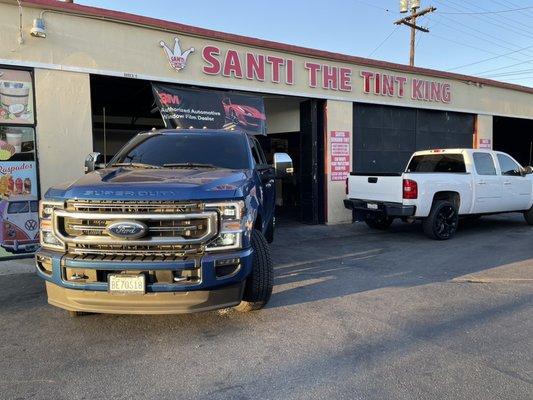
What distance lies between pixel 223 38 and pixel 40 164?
15.5ft

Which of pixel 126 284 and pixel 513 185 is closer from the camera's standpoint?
pixel 126 284

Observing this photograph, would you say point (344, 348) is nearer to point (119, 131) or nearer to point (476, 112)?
point (476, 112)

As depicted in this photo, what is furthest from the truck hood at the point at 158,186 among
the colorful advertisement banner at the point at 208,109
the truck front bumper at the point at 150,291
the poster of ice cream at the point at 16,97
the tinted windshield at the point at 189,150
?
the colorful advertisement banner at the point at 208,109

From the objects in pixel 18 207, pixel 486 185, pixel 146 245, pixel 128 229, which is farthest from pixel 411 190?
pixel 18 207

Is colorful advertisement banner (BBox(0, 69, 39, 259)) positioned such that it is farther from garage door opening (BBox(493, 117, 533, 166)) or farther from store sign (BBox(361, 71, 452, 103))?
garage door opening (BBox(493, 117, 533, 166))

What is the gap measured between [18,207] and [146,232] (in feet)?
17.5

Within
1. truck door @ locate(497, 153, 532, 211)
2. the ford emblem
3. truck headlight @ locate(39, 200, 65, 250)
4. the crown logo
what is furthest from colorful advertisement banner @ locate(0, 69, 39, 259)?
truck door @ locate(497, 153, 532, 211)

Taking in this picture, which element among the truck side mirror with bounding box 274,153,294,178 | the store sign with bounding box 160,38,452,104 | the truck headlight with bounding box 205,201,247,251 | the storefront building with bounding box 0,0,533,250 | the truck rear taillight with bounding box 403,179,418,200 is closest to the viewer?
the truck headlight with bounding box 205,201,247,251

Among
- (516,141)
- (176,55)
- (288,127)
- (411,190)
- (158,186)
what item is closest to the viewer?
(158,186)

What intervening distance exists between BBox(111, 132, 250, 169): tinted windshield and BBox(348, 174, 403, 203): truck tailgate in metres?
4.41

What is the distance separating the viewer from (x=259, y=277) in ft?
15.5

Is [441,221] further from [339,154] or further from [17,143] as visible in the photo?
[17,143]

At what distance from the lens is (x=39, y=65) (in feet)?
26.9

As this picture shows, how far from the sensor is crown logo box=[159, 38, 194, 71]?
31.3 feet
